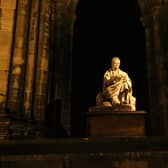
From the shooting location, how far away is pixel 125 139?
16.3ft

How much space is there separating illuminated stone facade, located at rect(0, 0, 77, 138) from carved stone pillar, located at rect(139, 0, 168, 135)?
2051 mm

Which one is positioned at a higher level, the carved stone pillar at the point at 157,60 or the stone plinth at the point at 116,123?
the carved stone pillar at the point at 157,60

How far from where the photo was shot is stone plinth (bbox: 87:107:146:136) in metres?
6.05

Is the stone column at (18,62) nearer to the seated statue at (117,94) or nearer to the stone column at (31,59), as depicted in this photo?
the stone column at (31,59)

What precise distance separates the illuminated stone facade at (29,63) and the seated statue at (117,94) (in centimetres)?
130

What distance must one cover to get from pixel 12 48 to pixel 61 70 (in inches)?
81.2

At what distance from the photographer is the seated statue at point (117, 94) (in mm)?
6332

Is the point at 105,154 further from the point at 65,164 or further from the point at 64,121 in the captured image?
the point at 64,121

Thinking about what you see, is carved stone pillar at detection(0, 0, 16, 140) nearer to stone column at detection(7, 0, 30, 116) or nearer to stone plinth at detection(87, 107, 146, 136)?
stone column at detection(7, 0, 30, 116)

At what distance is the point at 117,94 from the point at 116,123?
65 cm

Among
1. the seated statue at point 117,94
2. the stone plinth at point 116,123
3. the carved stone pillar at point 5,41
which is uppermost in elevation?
the carved stone pillar at point 5,41

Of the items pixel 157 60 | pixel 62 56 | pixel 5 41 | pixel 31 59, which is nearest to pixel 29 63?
pixel 31 59

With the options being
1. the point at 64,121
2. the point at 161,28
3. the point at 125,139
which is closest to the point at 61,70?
the point at 64,121

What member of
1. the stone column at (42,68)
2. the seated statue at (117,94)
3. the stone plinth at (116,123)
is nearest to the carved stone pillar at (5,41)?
the stone column at (42,68)
